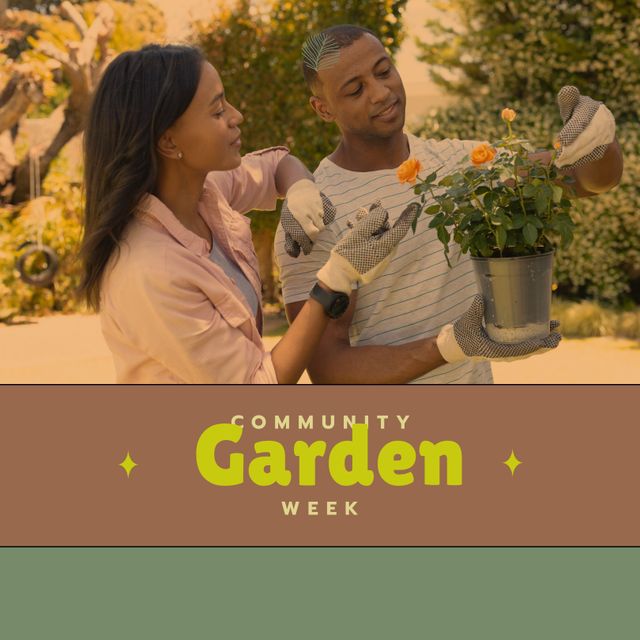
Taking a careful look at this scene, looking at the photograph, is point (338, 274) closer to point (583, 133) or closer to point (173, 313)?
point (173, 313)

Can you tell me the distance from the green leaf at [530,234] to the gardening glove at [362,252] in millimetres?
268

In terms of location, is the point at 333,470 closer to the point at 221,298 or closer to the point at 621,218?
the point at 221,298

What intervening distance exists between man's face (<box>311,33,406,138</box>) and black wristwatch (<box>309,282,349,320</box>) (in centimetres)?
51

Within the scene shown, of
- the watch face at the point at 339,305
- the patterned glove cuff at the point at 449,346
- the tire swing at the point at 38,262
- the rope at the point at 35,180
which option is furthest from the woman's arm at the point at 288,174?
the rope at the point at 35,180

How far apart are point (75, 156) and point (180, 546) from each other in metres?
14.4

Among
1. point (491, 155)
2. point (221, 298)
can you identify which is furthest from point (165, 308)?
point (491, 155)

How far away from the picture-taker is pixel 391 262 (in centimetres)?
249

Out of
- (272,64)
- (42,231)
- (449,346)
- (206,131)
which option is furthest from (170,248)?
(42,231)

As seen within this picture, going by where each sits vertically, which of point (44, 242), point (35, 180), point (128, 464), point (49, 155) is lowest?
point (44, 242)

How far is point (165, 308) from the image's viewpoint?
2154 mm

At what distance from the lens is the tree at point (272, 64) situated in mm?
10016

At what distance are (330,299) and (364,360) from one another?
0.83ft

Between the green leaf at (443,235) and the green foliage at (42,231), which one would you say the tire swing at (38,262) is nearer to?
the green foliage at (42,231)

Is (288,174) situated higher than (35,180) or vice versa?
(288,174)
